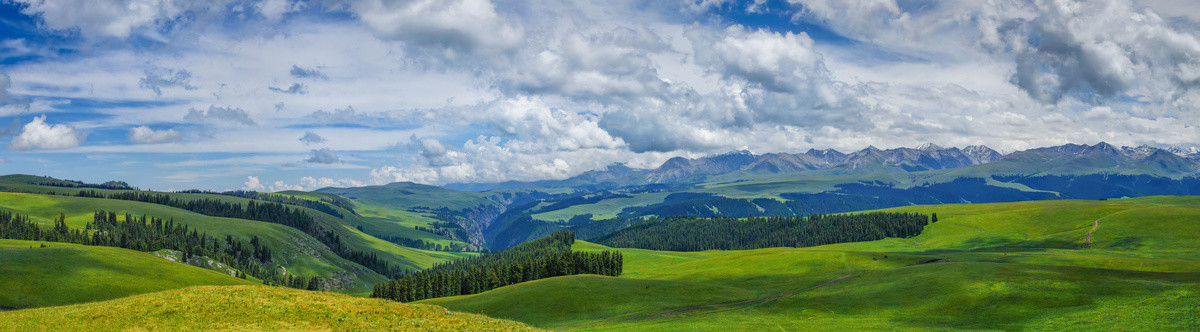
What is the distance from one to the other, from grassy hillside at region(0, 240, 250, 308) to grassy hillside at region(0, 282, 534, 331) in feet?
237

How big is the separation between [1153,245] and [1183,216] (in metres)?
34.5

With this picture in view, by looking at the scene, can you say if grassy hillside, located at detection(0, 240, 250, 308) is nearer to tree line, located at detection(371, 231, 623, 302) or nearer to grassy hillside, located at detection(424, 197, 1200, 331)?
tree line, located at detection(371, 231, 623, 302)

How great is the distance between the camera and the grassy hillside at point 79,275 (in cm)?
9288

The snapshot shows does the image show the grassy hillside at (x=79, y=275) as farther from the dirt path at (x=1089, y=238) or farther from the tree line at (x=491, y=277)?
the dirt path at (x=1089, y=238)

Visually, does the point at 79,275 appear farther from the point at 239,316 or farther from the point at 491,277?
the point at 239,316

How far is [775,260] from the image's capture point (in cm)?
12775

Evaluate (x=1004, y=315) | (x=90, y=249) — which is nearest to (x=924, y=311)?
(x=1004, y=315)

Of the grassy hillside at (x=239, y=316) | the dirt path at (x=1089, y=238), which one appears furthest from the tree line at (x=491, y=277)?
the dirt path at (x=1089, y=238)

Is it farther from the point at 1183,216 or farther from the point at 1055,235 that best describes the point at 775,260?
the point at 1183,216

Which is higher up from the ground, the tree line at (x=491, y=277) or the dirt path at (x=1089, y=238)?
the dirt path at (x=1089, y=238)

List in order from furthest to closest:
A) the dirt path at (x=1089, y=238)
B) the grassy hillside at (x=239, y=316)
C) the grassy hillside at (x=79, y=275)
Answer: the dirt path at (x=1089, y=238) < the grassy hillside at (x=79, y=275) < the grassy hillside at (x=239, y=316)

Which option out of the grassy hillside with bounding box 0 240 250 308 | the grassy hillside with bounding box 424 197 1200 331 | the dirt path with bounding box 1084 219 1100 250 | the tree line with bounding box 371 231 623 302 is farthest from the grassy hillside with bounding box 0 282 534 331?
the dirt path with bounding box 1084 219 1100 250

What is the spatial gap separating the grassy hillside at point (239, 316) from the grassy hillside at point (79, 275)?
237ft

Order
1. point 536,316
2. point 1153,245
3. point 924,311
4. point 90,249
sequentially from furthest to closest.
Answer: point 1153,245 < point 90,249 < point 536,316 < point 924,311
